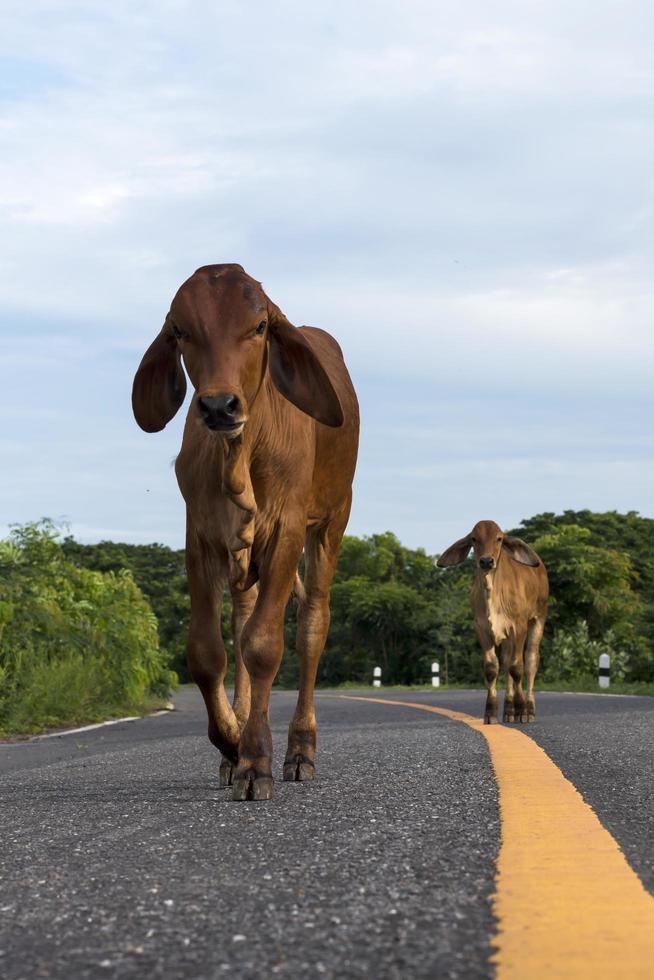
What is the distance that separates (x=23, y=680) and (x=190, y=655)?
9.98 metres

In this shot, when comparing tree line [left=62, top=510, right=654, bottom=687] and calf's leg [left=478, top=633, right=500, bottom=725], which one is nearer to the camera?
calf's leg [left=478, top=633, right=500, bottom=725]

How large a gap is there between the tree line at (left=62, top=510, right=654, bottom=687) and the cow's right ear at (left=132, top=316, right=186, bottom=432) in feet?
108

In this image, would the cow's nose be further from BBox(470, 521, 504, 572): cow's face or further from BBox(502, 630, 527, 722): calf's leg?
BBox(470, 521, 504, 572): cow's face

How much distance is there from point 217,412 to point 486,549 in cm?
966

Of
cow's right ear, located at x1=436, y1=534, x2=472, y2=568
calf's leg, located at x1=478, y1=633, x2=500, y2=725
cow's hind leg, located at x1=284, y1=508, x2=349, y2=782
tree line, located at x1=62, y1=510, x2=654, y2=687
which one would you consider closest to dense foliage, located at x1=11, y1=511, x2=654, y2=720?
tree line, located at x1=62, y1=510, x2=654, y2=687

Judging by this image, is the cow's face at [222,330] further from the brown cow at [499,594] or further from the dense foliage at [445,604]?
the dense foliage at [445,604]

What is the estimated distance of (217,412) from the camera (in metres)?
4.92

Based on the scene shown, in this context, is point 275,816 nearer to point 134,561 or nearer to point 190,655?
point 190,655

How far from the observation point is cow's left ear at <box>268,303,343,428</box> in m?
5.81

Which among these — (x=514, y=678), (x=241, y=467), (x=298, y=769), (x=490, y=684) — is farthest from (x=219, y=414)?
(x=514, y=678)

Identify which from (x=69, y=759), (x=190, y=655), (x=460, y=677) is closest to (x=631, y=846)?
(x=190, y=655)

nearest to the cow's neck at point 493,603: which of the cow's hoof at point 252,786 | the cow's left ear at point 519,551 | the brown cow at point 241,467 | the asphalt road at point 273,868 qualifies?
the cow's left ear at point 519,551

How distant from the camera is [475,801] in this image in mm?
4648

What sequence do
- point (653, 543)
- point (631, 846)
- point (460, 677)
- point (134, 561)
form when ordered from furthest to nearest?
point (134, 561) < point (653, 543) < point (460, 677) < point (631, 846)
